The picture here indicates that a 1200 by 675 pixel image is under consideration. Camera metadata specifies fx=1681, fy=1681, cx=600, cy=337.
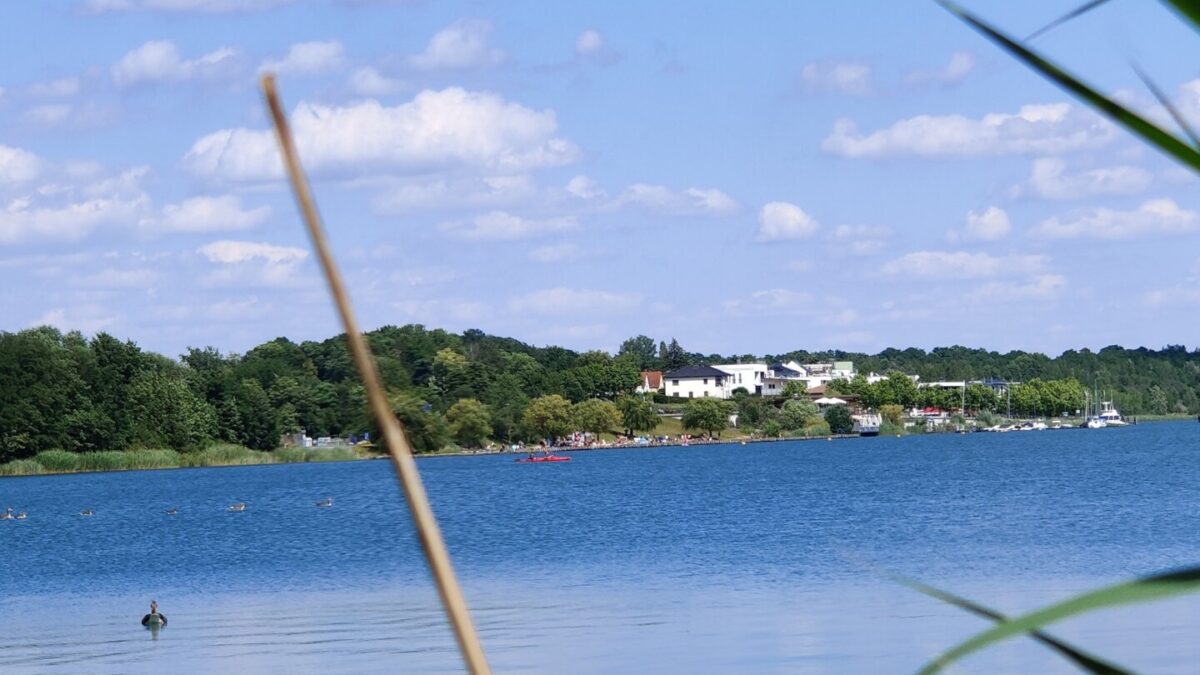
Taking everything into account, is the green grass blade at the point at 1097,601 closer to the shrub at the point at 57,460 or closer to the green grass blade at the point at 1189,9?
the green grass blade at the point at 1189,9

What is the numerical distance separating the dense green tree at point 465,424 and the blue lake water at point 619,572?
36 cm

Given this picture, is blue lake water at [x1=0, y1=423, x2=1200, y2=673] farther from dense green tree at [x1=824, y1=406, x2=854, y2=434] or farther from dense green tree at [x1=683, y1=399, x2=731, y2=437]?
dense green tree at [x1=824, y1=406, x2=854, y2=434]

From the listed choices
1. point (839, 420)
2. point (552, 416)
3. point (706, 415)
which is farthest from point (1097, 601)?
point (839, 420)

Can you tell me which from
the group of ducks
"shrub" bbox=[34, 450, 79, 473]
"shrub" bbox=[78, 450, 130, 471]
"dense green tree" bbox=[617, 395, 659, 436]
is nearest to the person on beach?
the group of ducks

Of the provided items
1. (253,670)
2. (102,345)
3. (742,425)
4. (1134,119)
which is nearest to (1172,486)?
(253,670)

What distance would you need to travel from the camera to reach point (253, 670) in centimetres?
2720

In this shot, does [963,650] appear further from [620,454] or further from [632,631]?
[620,454]

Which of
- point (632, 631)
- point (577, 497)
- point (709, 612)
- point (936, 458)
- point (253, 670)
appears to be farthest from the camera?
point (936, 458)

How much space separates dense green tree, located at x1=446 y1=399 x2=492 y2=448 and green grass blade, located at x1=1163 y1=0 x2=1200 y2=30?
29.3 inches

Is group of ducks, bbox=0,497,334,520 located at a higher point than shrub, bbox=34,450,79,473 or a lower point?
lower

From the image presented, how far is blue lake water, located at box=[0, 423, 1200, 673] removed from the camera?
2727 centimetres

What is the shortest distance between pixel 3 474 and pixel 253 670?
100.0 m

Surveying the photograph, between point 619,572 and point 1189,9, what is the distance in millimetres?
42774

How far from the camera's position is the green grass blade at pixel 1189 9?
69 cm
